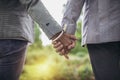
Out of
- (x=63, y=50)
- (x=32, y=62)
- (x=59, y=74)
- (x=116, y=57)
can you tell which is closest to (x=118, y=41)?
(x=116, y=57)

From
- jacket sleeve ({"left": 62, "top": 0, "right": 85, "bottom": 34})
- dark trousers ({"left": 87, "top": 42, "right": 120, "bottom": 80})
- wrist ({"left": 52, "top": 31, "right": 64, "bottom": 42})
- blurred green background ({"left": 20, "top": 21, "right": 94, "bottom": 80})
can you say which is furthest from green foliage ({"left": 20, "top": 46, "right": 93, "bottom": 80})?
wrist ({"left": 52, "top": 31, "right": 64, "bottom": 42})

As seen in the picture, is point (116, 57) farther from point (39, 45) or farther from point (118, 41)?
point (39, 45)

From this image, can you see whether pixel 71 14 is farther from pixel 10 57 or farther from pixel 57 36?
pixel 10 57

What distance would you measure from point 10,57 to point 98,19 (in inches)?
27.5

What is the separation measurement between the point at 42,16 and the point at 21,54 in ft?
0.98

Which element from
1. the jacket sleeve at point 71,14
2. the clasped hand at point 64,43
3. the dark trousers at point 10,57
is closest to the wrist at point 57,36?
the clasped hand at point 64,43

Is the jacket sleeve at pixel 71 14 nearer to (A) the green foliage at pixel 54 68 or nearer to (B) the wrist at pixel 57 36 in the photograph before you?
(B) the wrist at pixel 57 36

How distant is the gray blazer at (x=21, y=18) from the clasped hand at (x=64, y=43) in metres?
0.10

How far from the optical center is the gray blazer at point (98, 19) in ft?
8.73

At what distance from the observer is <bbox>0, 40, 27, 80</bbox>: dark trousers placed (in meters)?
2.48

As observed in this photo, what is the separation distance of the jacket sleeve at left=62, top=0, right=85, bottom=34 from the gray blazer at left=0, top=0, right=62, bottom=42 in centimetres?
39

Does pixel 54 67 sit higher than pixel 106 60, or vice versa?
pixel 106 60

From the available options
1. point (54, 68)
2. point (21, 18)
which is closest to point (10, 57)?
point (21, 18)

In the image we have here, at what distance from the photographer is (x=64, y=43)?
2719mm
